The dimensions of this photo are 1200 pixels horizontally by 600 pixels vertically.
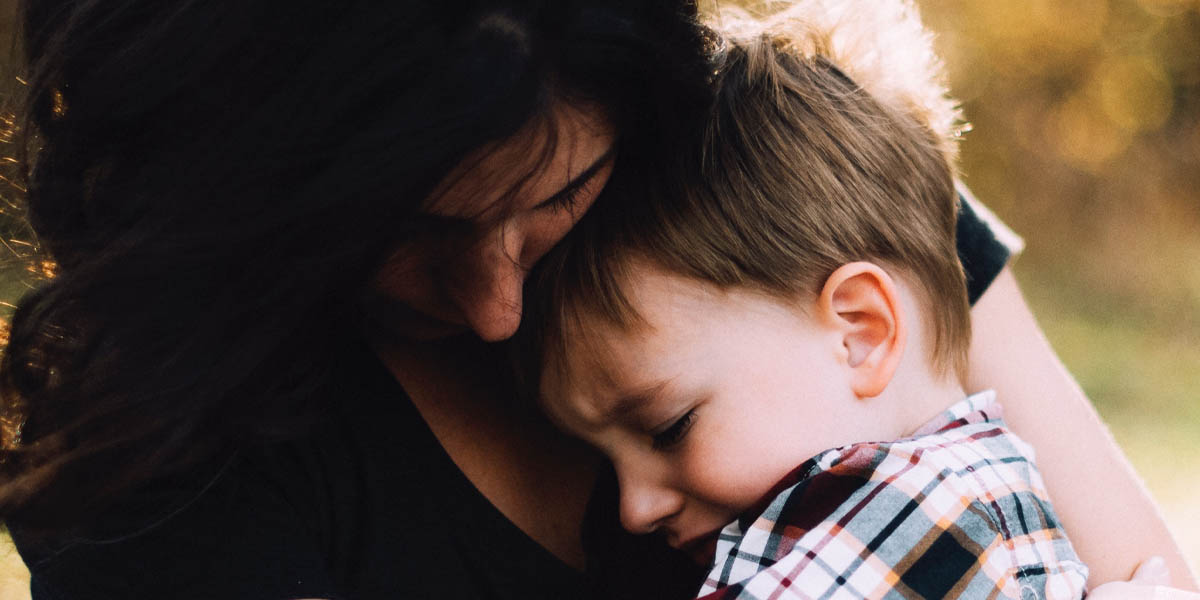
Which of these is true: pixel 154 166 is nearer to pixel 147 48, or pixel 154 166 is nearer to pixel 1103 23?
pixel 147 48

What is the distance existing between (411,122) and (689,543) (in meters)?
0.71

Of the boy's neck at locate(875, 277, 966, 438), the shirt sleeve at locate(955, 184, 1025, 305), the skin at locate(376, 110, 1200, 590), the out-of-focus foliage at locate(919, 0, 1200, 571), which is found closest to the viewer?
the skin at locate(376, 110, 1200, 590)

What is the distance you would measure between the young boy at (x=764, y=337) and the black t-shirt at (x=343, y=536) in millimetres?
153

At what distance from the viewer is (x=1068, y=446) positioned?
148 centimetres

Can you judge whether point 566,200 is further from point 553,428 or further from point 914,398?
point 914,398

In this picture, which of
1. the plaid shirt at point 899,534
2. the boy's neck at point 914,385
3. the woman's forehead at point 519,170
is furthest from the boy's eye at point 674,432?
the woman's forehead at point 519,170

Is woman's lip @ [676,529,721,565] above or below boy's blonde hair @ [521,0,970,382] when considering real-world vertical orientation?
below

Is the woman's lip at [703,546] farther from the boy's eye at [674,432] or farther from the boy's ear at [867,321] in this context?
the boy's ear at [867,321]

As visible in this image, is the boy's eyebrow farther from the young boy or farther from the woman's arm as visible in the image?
the woman's arm

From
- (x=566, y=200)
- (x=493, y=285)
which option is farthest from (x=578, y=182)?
(x=493, y=285)

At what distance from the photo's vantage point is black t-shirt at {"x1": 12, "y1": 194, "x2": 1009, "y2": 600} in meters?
1.08

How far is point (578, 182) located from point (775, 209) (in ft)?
1.09

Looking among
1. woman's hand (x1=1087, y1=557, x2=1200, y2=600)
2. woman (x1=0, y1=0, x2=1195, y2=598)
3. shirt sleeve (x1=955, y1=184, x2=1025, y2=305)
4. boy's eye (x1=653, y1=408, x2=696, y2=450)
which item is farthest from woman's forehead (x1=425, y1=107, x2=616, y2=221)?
woman's hand (x1=1087, y1=557, x2=1200, y2=600)

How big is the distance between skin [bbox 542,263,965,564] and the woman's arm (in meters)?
0.32
